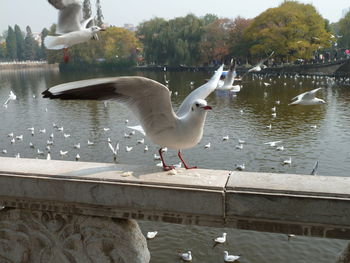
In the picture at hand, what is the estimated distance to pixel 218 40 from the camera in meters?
50.5

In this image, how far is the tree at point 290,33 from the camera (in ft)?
133

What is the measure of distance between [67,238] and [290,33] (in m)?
41.8

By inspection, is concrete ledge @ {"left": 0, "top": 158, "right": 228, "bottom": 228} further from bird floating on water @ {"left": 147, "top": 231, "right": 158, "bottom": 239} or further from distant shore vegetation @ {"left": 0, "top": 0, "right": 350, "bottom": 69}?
distant shore vegetation @ {"left": 0, "top": 0, "right": 350, "bottom": 69}

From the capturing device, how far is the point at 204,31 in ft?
174

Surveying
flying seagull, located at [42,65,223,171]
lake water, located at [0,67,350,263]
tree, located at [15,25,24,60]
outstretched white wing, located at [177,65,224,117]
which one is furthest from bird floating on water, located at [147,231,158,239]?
tree, located at [15,25,24,60]

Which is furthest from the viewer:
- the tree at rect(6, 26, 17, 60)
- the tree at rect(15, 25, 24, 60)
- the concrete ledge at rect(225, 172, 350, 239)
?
the tree at rect(15, 25, 24, 60)

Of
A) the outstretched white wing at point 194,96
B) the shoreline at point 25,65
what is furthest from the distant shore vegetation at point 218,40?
the outstretched white wing at point 194,96

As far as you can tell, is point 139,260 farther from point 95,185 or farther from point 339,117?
point 339,117

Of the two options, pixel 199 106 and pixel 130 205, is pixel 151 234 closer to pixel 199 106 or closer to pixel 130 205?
pixel 199 106

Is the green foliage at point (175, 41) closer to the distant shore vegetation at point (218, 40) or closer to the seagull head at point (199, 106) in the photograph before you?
the distant shore vegetation at point (218, 40)

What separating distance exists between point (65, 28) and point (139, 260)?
4074mm

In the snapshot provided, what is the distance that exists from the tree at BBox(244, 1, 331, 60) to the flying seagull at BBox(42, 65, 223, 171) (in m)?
39.2

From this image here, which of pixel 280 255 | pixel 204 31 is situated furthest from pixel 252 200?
pixel 204 31

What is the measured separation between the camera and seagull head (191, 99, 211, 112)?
9.33 feet
